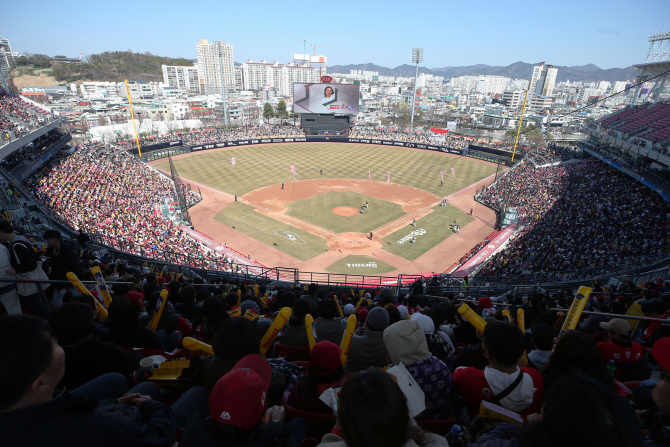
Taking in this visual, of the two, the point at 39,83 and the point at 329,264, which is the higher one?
the point at 39,83

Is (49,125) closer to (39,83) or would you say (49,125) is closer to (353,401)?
(353,401)

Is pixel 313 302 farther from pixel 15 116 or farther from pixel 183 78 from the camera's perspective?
pixel 183 78

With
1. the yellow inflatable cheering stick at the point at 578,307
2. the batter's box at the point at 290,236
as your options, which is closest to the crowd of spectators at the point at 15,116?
the batter's box at the point at 290,236

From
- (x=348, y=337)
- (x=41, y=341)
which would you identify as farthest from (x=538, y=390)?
(x=41, y=341)

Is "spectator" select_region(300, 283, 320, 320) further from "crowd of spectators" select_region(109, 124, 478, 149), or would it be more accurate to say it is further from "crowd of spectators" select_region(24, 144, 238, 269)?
"crowd of spectators" select_region(109, 124, 478, 149)

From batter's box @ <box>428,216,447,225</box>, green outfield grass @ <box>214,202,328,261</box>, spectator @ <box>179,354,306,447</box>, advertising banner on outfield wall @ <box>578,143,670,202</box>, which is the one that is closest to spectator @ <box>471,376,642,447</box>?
spectator @ <box>179,354,306,447</box>

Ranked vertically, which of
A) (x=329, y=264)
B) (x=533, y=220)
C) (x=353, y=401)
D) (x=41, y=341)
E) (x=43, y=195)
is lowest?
(x=329, y=264)

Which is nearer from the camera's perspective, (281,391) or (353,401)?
(353,401)
